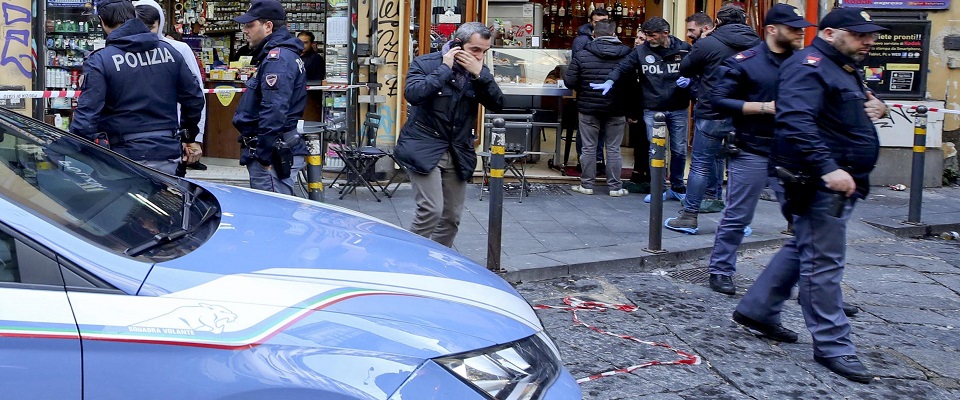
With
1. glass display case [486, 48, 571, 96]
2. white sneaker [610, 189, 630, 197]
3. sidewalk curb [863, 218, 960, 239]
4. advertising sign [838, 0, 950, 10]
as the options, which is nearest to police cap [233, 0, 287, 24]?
white sneaker [610, 189, 630, 197]

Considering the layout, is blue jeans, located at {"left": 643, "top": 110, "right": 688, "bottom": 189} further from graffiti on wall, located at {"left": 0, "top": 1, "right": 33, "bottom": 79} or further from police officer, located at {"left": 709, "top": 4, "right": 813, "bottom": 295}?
graffiti on wall, located at {"left": 0, "top": 1, "right": 33, "bottom": 79}

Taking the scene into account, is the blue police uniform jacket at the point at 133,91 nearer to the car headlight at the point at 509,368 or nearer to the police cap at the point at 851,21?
the car headlight at the point at 509,368

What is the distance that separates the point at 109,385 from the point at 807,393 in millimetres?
3463

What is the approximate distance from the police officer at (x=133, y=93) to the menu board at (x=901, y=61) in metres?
8.44

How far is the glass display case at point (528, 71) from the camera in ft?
37.5

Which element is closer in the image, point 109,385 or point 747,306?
point 109,385

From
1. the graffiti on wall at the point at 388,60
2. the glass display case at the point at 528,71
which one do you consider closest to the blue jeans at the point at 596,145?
the glass display case at the point at 528,71

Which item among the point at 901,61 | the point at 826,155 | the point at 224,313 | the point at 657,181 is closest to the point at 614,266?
the point at 657,181

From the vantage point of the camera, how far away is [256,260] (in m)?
2.82

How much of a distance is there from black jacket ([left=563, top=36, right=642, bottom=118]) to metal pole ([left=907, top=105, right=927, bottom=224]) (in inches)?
108

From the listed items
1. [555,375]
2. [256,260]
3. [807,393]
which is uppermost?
[256,260]

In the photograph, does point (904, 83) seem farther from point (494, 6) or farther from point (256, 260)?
point (256, 260)

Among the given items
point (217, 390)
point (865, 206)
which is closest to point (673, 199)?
point (865, 206)

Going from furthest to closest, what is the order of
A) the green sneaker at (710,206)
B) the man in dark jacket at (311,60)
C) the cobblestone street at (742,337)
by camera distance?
the man in dark jacket at (311,60)
the green sneaker at (710,206)
the cobblestone street at (742,337)
